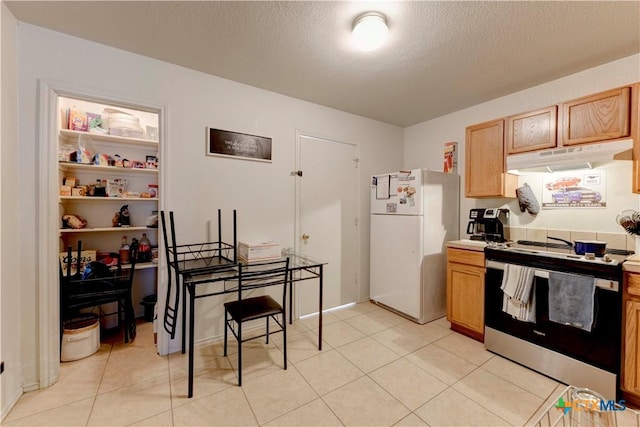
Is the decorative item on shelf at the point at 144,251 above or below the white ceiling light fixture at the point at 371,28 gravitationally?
below

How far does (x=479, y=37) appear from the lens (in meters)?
1.87

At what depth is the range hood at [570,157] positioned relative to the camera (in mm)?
1925

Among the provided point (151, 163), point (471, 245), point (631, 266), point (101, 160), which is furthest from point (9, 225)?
point (631, 266)

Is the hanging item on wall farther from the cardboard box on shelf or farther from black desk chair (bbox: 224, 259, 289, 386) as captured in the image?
the cardboard box on shelf

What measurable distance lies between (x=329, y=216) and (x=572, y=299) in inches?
86.9

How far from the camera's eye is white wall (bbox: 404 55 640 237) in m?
2.15

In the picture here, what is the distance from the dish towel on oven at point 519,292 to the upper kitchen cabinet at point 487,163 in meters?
0.83

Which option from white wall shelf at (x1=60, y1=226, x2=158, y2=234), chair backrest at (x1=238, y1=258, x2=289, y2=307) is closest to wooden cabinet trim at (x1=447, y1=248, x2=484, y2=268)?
chair backrest at (x1=238, y1=258, x2=289, y2=307)

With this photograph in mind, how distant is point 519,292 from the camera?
6.85 feet

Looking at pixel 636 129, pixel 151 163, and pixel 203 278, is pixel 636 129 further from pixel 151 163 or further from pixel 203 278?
pixel 151 163

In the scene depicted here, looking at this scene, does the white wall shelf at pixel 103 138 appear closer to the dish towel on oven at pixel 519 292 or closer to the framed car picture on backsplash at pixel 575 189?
the dish towel on oven at pixel 519 292

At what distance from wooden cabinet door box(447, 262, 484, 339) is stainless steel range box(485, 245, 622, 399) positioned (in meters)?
0.17

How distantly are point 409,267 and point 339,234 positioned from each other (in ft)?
2.94

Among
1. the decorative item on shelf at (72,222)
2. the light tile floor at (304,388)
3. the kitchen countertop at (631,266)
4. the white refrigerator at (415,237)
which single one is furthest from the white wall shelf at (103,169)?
the kitchen countertop at (631,266)
